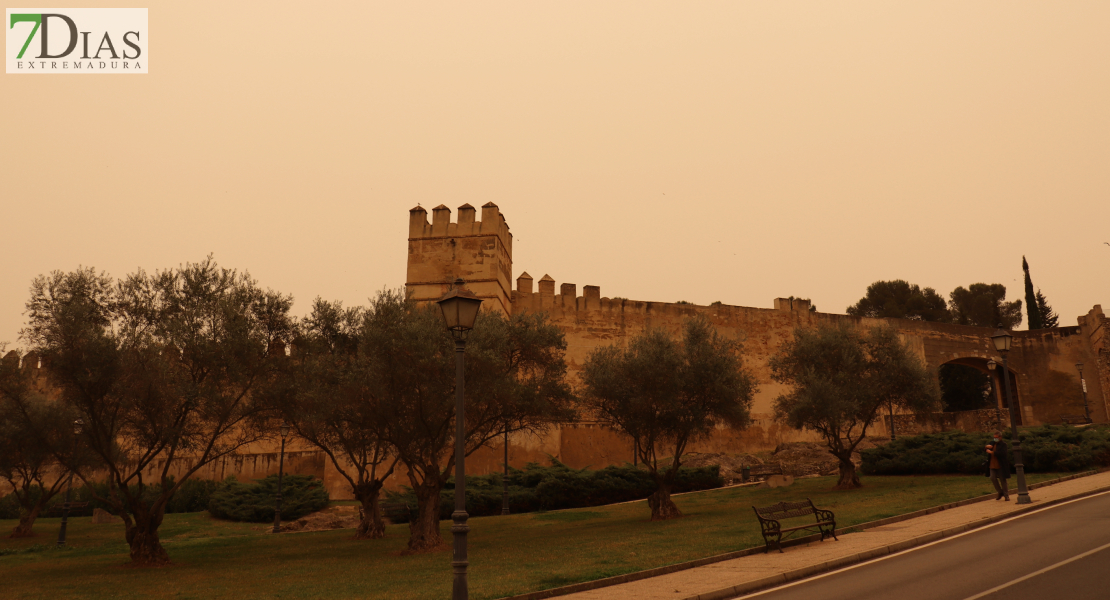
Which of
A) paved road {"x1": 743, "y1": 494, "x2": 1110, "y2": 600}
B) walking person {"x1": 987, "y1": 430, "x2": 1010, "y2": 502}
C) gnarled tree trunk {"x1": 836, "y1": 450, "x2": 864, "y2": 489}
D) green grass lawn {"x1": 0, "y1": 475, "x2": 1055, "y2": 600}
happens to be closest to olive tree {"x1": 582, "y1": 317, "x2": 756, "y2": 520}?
green grass lawn {"x1": 0, "y1": 475, "x2": 1055, "y2": 600}

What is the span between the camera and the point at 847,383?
22.5 meters

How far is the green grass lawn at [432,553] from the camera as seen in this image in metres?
11.3

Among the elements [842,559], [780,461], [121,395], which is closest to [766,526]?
[842,559]

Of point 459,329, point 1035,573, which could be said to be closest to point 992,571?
point 1035,573

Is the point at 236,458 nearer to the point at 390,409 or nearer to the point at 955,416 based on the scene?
the point at 390,409

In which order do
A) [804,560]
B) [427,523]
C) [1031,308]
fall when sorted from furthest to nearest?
[1031,308]
[427,523]
[804,560]

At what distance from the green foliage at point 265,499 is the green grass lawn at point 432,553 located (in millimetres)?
A: 1086

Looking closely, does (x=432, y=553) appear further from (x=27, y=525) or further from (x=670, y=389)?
(x=27, y=525)

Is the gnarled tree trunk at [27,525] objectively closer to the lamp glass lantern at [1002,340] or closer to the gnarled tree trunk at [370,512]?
the gnarled tree trunk at [370,512]

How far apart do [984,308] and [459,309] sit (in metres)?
58.7

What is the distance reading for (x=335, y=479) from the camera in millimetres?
28922

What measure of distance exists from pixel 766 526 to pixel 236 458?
26.4 m

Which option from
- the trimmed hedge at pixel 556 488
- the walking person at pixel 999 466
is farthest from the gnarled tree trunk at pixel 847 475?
the walking person at pixel 999 466

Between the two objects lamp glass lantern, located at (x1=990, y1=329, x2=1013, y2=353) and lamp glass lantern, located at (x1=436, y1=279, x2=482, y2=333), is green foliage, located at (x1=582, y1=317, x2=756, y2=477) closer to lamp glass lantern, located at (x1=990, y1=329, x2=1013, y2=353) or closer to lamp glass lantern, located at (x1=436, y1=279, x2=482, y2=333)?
lamp glass lantern, located at (x1=990, y1=329, x2=1013, y2=353)
